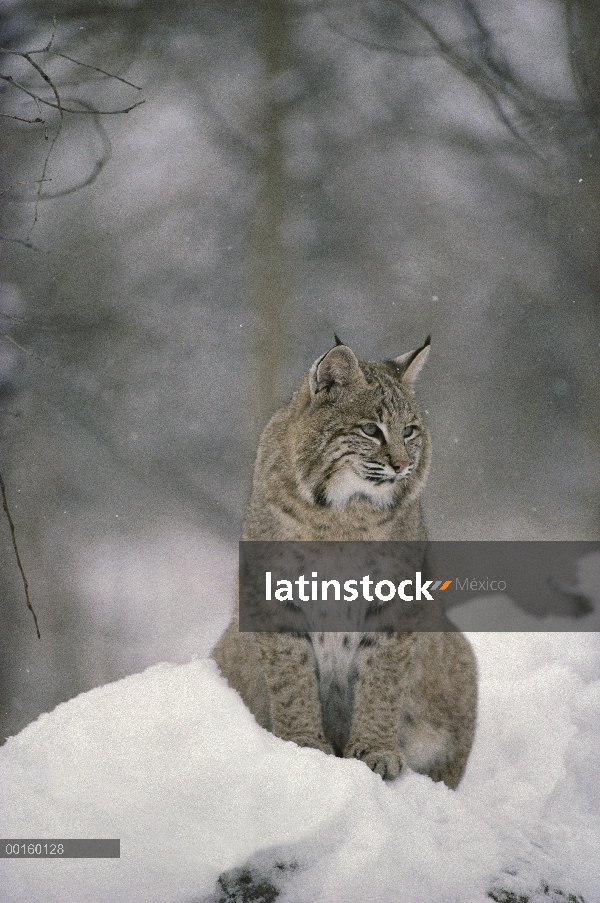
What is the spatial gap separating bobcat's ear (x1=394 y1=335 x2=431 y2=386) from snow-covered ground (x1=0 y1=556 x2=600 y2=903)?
107 cm

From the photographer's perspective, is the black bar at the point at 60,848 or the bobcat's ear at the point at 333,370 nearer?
the black bar at the point at 60,848

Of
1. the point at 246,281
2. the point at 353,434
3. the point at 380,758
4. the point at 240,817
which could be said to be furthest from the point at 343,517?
the point at 246,281

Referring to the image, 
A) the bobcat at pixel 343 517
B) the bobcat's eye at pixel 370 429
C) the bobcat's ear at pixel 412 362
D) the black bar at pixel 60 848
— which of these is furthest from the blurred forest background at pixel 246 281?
the black bar at pixel 60 848

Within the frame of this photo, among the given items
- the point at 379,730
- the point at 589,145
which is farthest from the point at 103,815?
the point at 589,145

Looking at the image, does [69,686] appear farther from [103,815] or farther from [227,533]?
[103,815]

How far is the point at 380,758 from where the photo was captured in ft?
6.66

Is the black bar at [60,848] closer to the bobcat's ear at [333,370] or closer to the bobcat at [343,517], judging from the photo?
the bobcat at [343,517]

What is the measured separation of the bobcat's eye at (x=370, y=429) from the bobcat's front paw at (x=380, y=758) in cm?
87

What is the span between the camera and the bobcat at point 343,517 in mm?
2059

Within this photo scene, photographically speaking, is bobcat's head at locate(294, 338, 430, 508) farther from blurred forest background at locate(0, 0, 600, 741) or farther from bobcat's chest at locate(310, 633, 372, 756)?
blurred forest background at locate(0, 0, 600, 741)

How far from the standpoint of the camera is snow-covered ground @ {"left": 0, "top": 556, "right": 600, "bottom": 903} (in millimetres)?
1490

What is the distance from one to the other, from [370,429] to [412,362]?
0.97 ft

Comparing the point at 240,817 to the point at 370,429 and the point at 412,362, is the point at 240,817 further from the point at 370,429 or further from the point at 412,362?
the point at 412,362

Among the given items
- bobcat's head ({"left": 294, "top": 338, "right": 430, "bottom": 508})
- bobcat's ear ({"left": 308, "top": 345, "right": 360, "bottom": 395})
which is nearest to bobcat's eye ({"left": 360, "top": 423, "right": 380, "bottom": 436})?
bobcat's head ({"left": 294, "top": 338, "right": 430, "bottom": 508})
